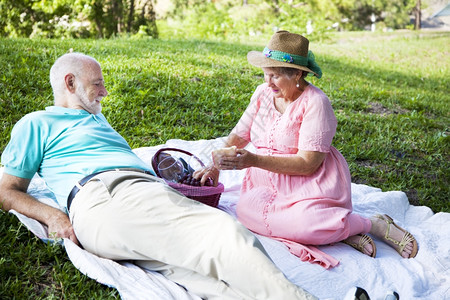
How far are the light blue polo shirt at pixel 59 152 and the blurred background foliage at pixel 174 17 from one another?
760cm

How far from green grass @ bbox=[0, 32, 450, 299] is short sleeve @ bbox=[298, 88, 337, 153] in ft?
4.60

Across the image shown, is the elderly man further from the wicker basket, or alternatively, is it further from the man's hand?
the wicker basket

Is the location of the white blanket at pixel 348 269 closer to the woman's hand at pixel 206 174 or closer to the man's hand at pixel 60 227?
the man's hand at pixel 60 227

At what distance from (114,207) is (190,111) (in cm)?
291

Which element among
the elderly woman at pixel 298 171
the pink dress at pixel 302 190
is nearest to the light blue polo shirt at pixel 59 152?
the elderly woman at pixel 298 171

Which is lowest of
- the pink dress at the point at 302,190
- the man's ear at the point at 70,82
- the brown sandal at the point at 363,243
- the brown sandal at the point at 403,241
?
the brown sandal at the point at 403,241

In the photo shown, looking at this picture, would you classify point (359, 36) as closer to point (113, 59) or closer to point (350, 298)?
point (113, 59)

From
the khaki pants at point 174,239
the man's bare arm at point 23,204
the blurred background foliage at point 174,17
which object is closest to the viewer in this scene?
the khaki pants at point 174,239

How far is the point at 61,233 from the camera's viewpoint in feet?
8.82

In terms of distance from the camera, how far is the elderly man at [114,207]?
2.21 m

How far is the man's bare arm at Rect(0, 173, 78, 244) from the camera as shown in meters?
2.78

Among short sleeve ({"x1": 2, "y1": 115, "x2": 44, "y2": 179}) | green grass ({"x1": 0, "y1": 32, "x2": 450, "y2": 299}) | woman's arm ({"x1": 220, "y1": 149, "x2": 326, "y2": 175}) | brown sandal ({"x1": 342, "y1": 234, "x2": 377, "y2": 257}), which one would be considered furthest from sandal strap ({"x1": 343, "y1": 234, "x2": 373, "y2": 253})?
short sleeve ({"x1": 2, "y1": 115, "x2": 44, "y2": 179})

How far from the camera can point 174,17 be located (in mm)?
17016

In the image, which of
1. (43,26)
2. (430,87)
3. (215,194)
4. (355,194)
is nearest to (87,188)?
(215,194)
